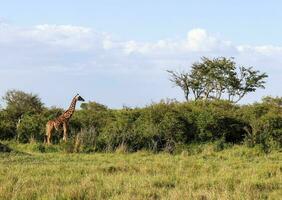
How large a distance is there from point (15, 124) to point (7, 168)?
44.6ft

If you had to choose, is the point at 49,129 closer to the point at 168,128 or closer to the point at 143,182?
the point at 168,128

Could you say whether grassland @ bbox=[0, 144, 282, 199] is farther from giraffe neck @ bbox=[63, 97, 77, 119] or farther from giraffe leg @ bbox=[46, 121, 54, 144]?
giraffe neck @ bbox=[63, 97, 77, 119]

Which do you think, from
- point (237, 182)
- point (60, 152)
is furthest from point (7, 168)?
point (60, 152)

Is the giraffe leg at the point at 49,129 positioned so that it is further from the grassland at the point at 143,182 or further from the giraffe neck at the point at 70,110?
the grassland at the point at 143,182

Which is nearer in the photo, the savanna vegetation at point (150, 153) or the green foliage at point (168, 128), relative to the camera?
the savanna vegetation at point (150, 153)

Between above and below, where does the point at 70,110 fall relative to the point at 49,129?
above

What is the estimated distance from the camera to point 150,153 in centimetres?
2170

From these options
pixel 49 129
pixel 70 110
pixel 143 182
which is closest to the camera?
pixel 143 182

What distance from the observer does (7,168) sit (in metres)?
14.2

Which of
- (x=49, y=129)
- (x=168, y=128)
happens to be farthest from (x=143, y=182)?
(x=49, y=129)

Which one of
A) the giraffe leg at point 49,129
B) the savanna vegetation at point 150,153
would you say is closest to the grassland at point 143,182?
the savanna vegetation at point 150,153

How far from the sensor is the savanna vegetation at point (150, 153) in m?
10.8

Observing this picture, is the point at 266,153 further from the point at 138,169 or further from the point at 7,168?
the point at 7,168

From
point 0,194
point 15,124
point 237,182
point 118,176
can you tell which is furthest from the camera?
point 15,124
